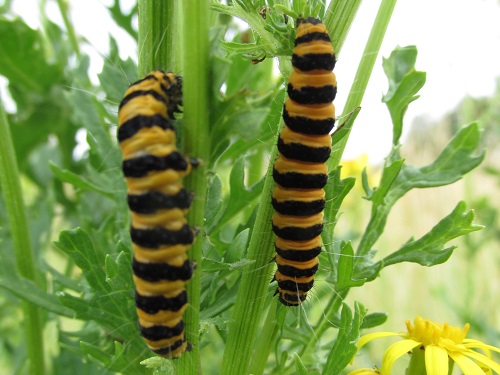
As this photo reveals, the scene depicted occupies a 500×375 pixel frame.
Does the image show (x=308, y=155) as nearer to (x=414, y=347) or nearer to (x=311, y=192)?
(x=311, y=192)

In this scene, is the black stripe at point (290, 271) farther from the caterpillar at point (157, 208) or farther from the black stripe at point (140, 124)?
the black stripe at point (140, 124)

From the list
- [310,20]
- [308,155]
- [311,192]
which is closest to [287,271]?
[311,192]

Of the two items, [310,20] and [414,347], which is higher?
[310,20]

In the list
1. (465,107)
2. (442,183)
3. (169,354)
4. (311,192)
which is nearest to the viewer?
(169,354)

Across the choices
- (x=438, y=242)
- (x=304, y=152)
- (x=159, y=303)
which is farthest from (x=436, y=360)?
(x=159, y=303)

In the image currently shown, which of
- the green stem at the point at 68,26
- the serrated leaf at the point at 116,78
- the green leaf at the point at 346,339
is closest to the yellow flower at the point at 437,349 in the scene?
the green leaf at the point at 346,339

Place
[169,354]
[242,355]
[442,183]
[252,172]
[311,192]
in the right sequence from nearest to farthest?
1. [169,354]
2. [242,355]
3. [311,192]
4. [442,183]
5. [252,172]

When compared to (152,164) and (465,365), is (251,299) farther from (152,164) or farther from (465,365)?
(465,365)
